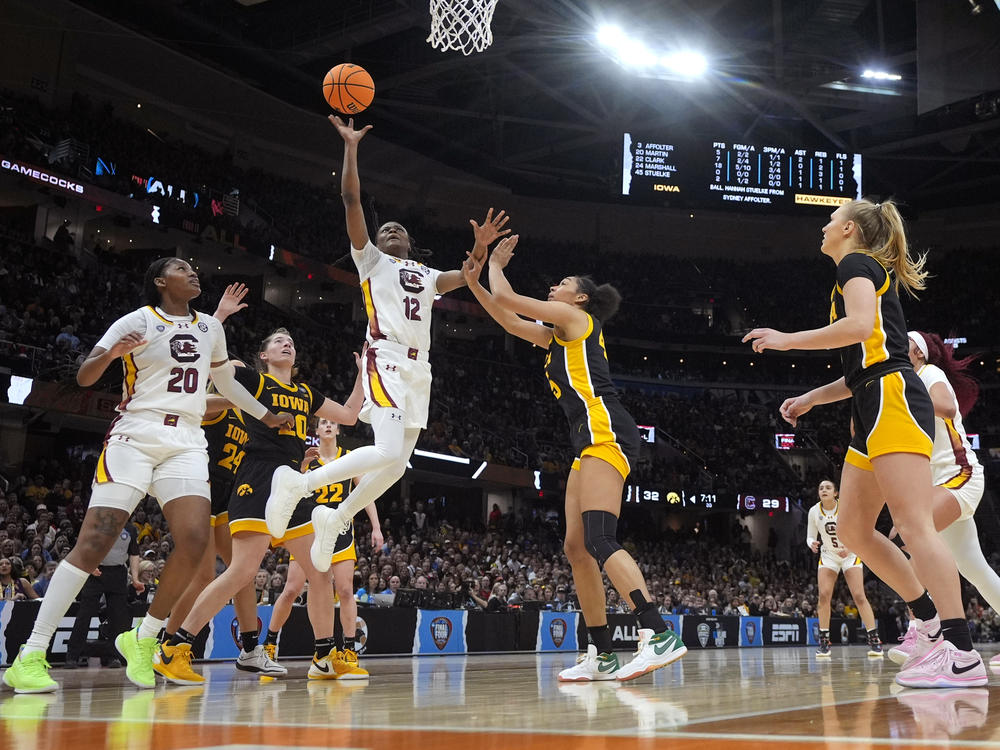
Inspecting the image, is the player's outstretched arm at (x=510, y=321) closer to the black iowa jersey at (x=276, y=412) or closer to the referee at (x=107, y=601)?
the black iowa jersey at (x=276, y=412)

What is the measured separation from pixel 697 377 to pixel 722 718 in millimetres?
38955

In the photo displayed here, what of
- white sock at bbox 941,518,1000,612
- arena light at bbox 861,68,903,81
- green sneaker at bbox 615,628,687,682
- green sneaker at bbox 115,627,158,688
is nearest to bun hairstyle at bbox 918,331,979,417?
white sock at bbox 941,518,1000,612

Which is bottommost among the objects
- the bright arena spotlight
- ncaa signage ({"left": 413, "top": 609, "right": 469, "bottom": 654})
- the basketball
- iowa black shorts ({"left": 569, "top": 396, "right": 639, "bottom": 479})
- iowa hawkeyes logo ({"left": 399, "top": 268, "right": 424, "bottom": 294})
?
ncaa signage ({"left": 413, "top": 609, "right": 469, "bottom": 654})

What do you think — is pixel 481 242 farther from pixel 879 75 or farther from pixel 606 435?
pixel 879 75

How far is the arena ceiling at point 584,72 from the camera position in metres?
24.6

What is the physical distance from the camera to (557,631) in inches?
683

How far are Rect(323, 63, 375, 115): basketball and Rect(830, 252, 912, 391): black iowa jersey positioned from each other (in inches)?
144

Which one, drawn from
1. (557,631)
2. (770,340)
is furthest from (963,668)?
(557,631)

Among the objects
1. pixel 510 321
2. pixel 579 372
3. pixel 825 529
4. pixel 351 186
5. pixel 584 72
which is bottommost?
pixel 825 529

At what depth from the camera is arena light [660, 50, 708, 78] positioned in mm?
24828

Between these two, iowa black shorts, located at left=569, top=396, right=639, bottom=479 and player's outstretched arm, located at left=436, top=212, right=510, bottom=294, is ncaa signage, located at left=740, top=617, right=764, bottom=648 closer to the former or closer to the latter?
iowa black shorts, located at left=569, top=396, right=639, bottom=479

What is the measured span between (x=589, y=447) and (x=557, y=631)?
12366mm

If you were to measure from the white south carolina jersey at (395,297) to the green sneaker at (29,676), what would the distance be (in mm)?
2503

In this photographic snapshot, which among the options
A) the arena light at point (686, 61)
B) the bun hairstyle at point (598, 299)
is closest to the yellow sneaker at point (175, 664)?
the bun hairstyle at point (598, 299)
